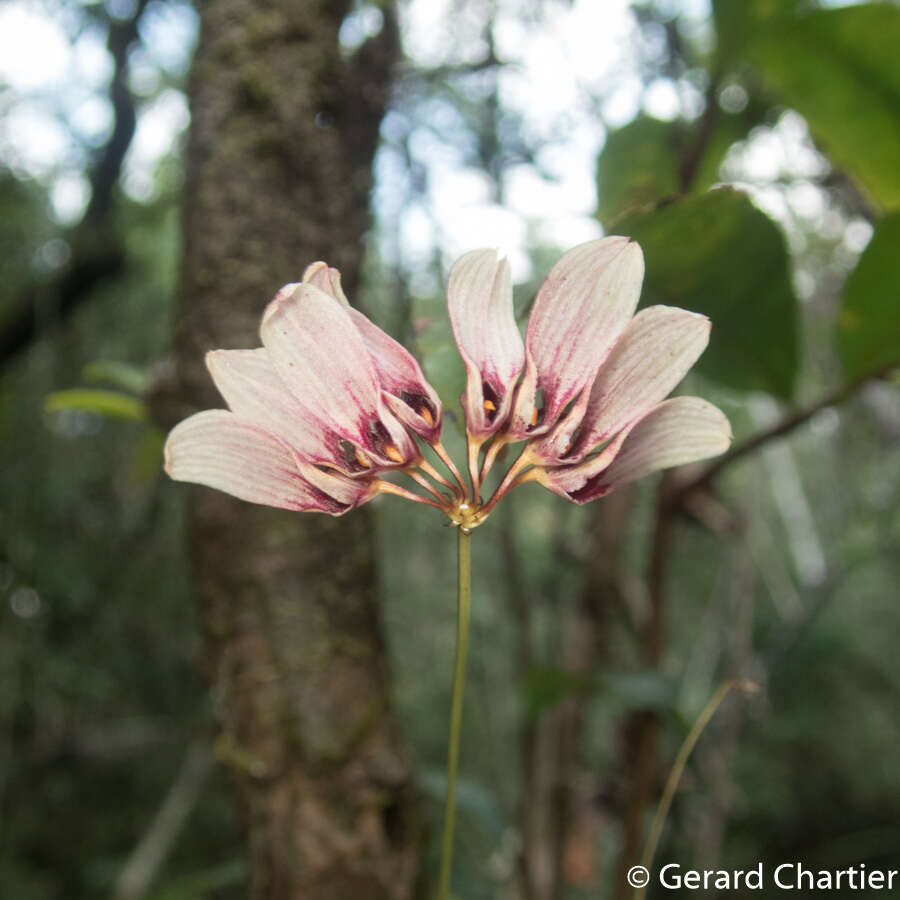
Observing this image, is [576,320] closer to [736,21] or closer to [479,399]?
[479,399]

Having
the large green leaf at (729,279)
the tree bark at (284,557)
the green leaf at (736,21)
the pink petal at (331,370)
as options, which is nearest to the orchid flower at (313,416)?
the pink petal at (331,370)

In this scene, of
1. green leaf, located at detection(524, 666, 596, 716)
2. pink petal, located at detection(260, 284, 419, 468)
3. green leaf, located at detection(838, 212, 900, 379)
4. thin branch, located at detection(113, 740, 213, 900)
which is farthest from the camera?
thin branch, located at detection(113, 740, 213, 900)

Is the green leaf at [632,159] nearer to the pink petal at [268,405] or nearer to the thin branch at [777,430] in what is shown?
the thin branch at [777,430]

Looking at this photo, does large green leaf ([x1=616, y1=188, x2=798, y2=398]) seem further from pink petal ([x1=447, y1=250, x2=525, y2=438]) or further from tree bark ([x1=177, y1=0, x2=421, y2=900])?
tree bark ([x1=177, y1=0, x2=421, y2=900])

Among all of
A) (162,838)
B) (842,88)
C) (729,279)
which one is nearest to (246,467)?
(729,279)

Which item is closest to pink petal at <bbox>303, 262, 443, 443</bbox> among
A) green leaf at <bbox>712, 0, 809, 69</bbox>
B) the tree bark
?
the tree bark

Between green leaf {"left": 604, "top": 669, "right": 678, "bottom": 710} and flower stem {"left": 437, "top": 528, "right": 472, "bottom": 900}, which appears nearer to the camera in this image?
flower stem {"left": 437, "top": 528, "right": 472, "bottom": 900}
